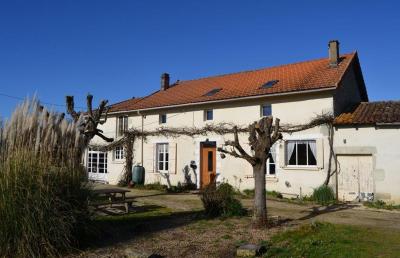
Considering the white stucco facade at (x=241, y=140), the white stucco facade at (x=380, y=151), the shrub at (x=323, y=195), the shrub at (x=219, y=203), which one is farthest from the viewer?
the white stucco facade at (x=241, y=140)

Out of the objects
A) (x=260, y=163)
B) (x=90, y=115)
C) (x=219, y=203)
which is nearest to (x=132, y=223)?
(x=219, y=203)

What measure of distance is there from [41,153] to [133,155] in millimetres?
15652

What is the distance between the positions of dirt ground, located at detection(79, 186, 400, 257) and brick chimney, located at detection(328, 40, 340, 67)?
6962 mm

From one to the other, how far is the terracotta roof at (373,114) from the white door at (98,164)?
49.4ft

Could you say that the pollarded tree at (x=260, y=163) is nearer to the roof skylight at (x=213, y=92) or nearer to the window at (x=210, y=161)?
the window at (x=210, y=161)

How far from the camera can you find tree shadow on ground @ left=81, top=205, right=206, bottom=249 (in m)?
7.79

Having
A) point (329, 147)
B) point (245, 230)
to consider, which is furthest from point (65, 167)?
point (329, 147)

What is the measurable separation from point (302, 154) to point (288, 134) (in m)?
1.03

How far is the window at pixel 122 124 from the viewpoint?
23.5 metres

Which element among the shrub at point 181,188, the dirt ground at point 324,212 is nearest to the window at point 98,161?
the shrub at point 181,188

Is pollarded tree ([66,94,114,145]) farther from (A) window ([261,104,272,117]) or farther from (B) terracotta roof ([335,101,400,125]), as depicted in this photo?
(B) terracotta roof ([335,101,400,125])

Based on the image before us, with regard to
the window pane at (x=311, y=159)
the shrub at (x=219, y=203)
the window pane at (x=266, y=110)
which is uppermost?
the window pane at (x=266, y=110)

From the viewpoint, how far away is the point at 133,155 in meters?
22.4

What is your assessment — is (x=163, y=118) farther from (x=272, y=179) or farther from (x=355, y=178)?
(x=355, y=178)
